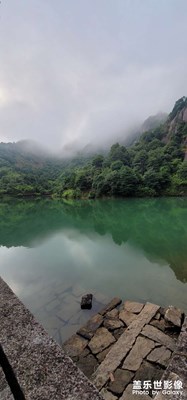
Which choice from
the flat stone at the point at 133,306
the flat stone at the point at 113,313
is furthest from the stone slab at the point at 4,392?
the flat stone at the point at 133,306

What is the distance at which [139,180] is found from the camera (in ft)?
104

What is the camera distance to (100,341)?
3682mm

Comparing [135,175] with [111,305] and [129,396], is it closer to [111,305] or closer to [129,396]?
[111,305]

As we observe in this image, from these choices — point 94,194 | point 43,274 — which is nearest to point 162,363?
point 43,274

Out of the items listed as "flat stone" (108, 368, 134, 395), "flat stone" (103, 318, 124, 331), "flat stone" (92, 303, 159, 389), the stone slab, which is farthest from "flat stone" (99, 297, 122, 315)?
the stone slab

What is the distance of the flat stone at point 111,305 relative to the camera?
457cm

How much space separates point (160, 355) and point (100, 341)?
3.43ft

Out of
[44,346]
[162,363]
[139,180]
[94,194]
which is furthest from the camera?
[94,194]

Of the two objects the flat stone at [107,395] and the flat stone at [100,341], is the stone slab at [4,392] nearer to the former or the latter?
the flat stone at [107,395]

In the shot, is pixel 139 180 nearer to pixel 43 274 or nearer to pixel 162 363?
pixel 43 274

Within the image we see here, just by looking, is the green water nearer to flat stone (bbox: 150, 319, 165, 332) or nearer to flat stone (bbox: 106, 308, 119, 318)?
flat stone (bbox: 106, 308, 119, 318)

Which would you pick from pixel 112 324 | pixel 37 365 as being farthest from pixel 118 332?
pixel 37 365

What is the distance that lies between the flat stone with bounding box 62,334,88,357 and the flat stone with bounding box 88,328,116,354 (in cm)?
14

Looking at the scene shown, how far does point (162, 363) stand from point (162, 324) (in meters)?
0.92
